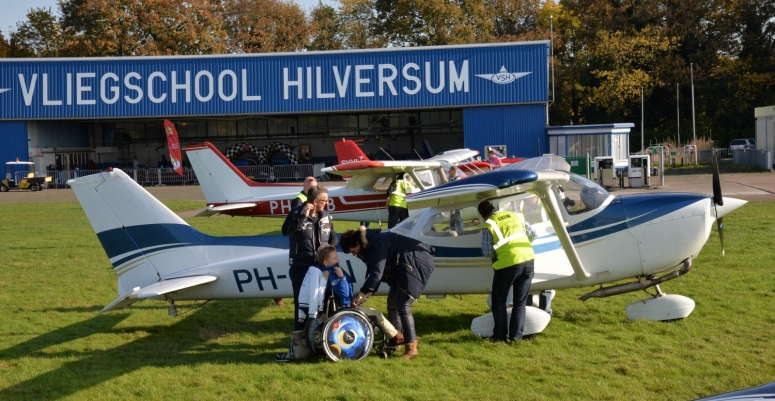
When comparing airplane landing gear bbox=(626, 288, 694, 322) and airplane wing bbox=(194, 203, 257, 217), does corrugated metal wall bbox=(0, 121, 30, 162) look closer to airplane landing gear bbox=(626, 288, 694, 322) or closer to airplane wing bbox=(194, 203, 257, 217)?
airplane wing bbox=(194, 203, 257, 217)

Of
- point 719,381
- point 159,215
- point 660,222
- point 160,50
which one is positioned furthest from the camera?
point 160,50

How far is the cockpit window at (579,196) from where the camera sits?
25.9 feet

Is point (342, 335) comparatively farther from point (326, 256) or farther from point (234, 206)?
point (234, 206)

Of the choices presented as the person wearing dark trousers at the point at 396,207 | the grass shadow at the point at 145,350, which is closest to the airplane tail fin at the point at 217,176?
the person wearing dark trousers at the point at 396,207

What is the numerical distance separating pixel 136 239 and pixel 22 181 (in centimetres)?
3399

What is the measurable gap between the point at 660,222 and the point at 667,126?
50.3 m

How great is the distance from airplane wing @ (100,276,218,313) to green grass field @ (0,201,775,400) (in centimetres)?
54

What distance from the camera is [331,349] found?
6957mm

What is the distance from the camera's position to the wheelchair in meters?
6.91

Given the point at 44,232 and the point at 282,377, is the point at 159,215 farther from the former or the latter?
the point at 44,232

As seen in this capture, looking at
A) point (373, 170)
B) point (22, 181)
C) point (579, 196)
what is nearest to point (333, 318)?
point (579, 196)

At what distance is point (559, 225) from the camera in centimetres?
745

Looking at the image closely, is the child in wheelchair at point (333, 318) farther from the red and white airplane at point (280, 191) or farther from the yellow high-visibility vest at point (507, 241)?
the red and white airplane at point (280, 191)

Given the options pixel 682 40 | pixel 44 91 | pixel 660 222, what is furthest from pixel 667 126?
pixel 660 222
